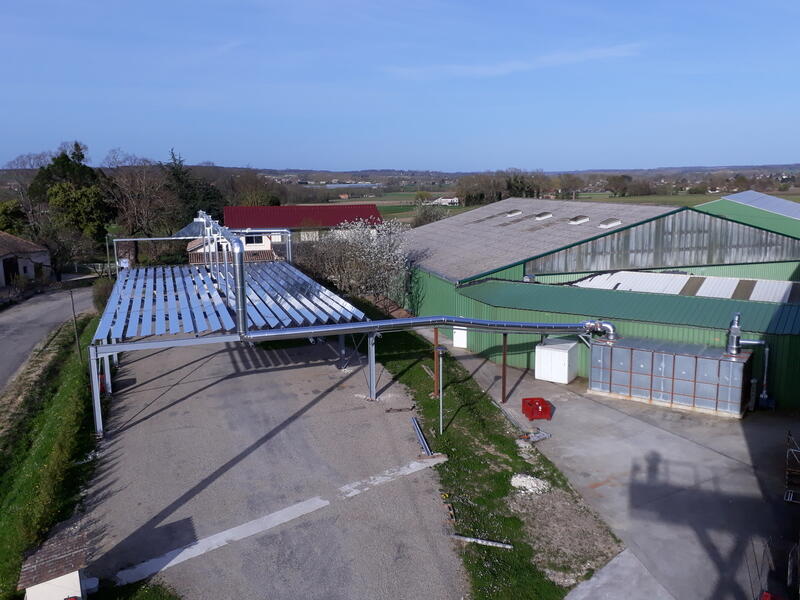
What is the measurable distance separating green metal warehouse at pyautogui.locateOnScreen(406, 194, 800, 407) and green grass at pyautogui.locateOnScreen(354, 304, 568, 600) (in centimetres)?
430

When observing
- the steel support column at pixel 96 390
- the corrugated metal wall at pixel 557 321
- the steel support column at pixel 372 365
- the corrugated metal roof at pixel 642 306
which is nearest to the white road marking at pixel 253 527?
the steel support column at pixel 372 365

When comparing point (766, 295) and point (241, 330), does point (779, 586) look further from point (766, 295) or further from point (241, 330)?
point (766, 295)

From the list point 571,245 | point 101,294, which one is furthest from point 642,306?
point 101,294

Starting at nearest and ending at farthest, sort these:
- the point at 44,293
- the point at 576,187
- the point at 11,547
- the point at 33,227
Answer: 1. the point at 11,547
2. the point at 44,293
3. the point at 33,227
4. the point at 576,187

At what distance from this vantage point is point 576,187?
102 m

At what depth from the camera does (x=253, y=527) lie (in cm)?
1249

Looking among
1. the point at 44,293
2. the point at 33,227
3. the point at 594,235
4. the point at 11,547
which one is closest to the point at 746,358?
the point at 594,235

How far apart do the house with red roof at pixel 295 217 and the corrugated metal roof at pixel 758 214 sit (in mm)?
24684

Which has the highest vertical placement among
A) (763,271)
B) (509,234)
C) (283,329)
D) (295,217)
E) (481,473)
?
(295,217)

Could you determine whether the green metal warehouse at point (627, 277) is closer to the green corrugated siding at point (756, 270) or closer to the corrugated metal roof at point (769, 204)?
the green corrugated siding at point (756, 270)

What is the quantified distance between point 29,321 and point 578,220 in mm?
28279

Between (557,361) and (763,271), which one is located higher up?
(763,271)

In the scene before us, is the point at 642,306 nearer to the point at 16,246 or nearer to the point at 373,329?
the point at 373,329

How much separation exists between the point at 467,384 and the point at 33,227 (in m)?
45.9
